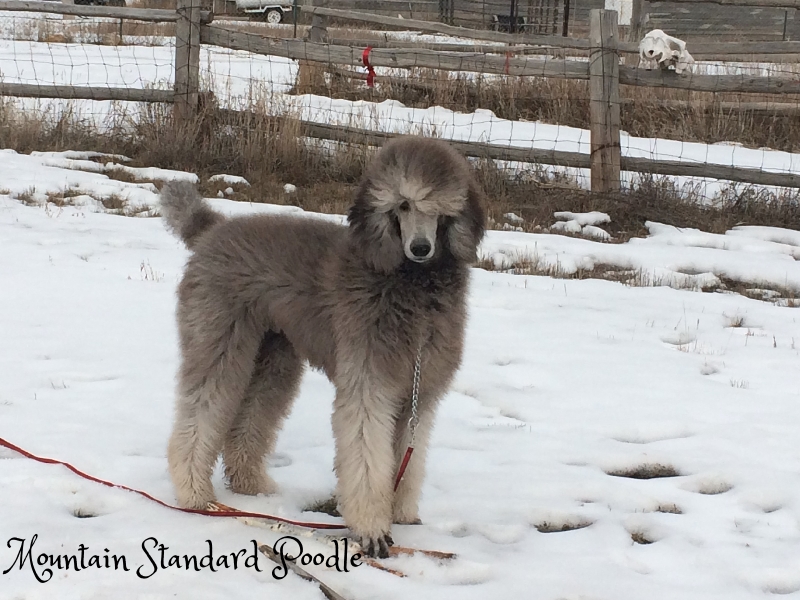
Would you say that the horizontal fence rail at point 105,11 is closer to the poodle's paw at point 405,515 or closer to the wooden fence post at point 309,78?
the wooden fence post at point 309,78

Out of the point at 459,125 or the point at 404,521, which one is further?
the point at 459,125

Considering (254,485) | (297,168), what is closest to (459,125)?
(297,168)

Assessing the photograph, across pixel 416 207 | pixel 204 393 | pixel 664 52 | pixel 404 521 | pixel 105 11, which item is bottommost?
pixel 404 521

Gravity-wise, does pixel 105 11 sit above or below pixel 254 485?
above

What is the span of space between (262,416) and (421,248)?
3.90 ft

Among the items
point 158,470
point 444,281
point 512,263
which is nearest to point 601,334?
point 512,263

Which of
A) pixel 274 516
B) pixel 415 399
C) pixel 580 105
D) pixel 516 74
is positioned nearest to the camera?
pixel 415 399

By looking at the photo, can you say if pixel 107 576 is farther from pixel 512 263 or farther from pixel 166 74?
pixel 166 74

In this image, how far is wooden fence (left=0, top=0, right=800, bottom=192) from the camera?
854 cm

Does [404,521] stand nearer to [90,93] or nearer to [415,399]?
[415,399]

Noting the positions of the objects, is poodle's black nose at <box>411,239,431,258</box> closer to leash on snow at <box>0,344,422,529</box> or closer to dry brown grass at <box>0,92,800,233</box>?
leash on snow at <box>0,344,422,529</box>

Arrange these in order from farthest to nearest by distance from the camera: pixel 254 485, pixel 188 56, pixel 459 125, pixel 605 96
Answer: pixel 459 125 < pixel 188 56 < pixel 605 96 < pixel 254 485

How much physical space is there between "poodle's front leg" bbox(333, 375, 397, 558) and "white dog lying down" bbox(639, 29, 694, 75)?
648cm

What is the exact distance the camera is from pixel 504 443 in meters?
4.16
